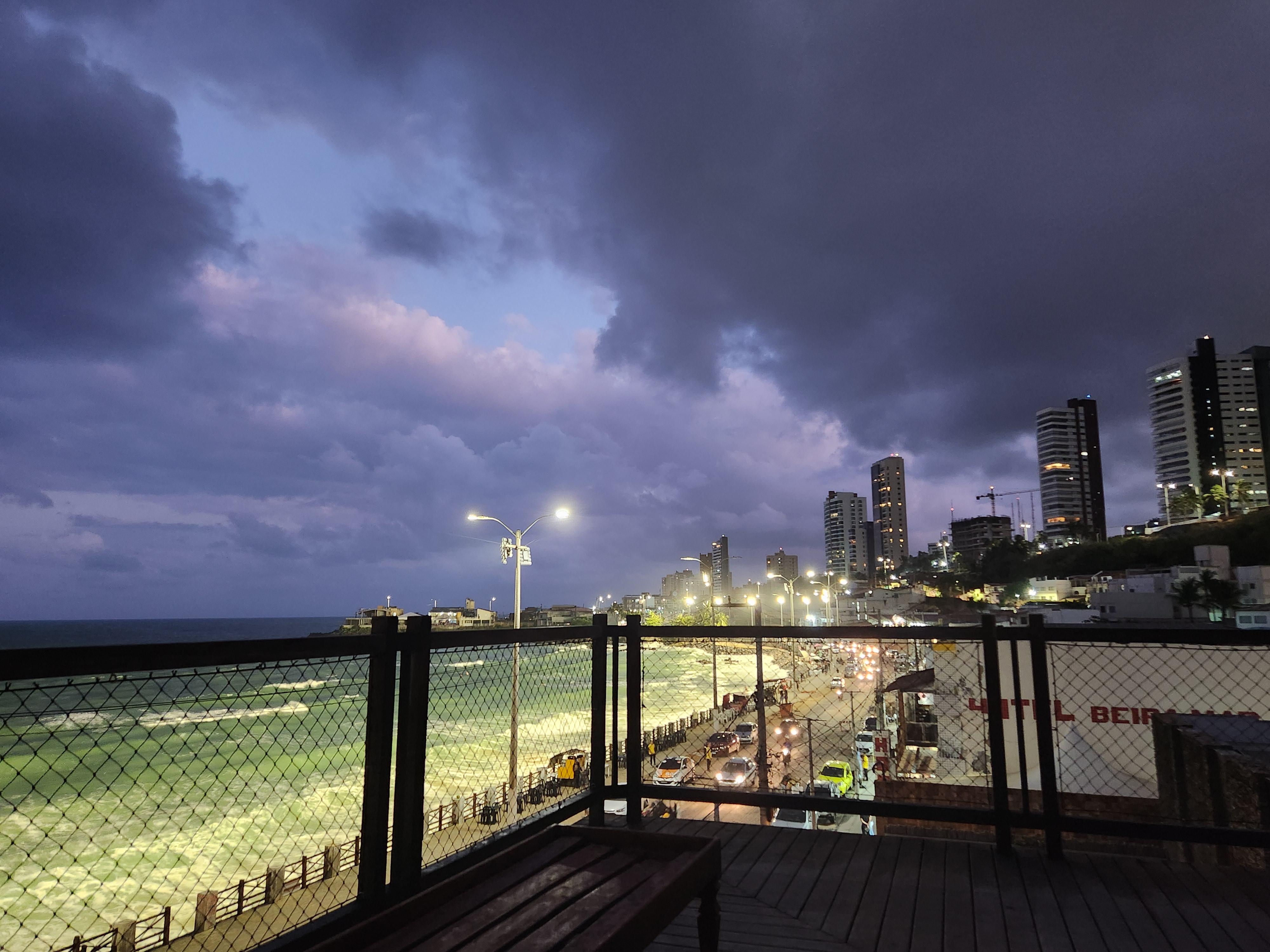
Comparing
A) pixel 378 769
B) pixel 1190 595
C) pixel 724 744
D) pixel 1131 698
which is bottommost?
pixel 724 744

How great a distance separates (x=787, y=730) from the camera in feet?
108

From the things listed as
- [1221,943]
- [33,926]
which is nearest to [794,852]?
[1221,943]

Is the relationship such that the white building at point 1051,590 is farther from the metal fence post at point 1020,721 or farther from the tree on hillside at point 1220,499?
the metal fence post at point 1020,721

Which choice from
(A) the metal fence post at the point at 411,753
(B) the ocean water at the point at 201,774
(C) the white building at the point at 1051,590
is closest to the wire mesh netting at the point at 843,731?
(A) the metal fence post at the point at 411,753

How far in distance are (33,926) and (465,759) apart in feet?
71.0

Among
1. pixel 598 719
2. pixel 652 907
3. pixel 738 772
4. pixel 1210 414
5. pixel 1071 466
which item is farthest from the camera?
pixel 1071 466

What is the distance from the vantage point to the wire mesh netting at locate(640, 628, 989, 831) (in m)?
12.0

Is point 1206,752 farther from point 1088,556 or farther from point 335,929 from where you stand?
point 1088,556

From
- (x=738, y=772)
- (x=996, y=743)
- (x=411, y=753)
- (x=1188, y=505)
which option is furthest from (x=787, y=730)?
(x=1188, y=505)

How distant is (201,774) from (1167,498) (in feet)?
499

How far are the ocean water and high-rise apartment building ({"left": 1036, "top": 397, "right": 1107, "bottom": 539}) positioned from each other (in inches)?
6643

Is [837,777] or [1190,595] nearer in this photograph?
[837,777]

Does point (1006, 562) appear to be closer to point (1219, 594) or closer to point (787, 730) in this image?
point (1219, 594)

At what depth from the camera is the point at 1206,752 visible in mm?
5961
